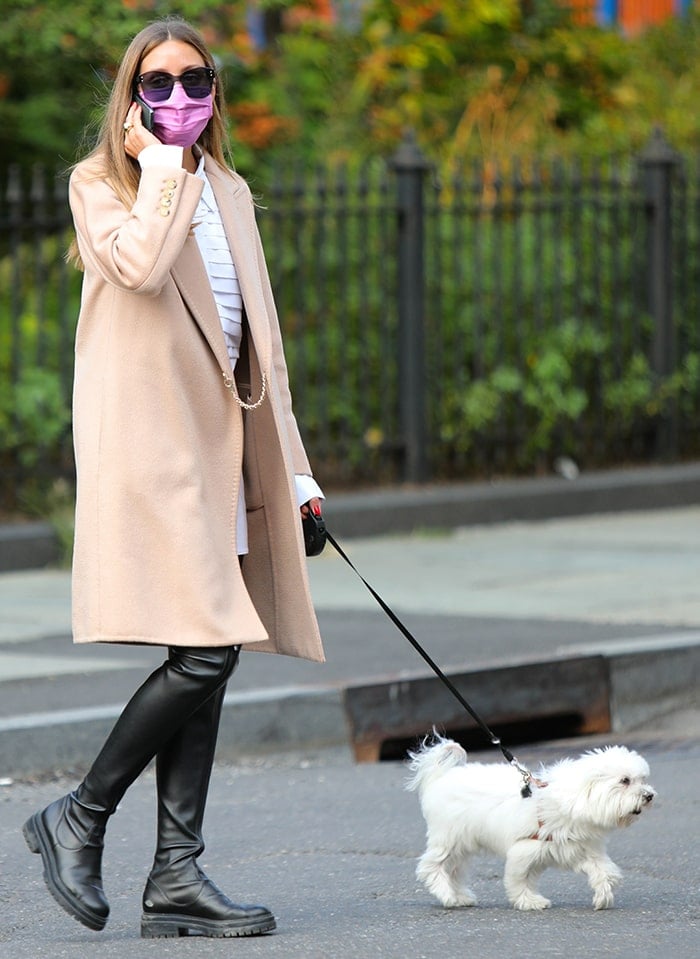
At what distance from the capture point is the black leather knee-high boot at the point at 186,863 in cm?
402

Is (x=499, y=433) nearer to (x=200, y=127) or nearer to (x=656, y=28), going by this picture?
(x=656, y=28)

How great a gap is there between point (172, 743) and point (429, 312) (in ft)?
27.4

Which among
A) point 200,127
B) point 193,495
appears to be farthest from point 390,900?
point 200,127

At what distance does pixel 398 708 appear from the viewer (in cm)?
654

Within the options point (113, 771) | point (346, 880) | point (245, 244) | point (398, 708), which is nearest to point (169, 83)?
point (245, 244)

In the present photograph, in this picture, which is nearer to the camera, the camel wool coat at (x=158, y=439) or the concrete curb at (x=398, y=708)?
the camel wool coat at (x=158, y=439)

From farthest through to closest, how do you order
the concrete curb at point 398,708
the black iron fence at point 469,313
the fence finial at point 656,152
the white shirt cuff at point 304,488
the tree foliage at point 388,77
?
the fence finial at point 656,152, the tree foliage at point 388,77, the black iron fence at point 469,313, the concrete curb at point 398,708, the white shirt cuff at point 304,488

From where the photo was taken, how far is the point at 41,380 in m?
10.6

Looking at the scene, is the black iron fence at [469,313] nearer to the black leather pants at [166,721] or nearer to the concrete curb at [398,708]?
the concrete curb at [398,708]

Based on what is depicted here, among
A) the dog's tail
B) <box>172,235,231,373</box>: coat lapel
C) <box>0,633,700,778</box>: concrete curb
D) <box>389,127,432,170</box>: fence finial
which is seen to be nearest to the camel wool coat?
<box>172,235,231,373</box>: coat lapel

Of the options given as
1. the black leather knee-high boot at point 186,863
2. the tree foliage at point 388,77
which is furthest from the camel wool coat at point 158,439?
the tree foliage at point 388,77

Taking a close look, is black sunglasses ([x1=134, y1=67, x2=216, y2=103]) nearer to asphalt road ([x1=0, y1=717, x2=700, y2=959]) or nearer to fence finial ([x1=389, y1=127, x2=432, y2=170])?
asphalt road ([x1=0, y1=717, x2=700, y2=959])

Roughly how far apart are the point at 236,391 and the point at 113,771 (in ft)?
2.73

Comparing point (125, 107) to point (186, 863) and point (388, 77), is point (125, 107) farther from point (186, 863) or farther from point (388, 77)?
point (388, 77)
